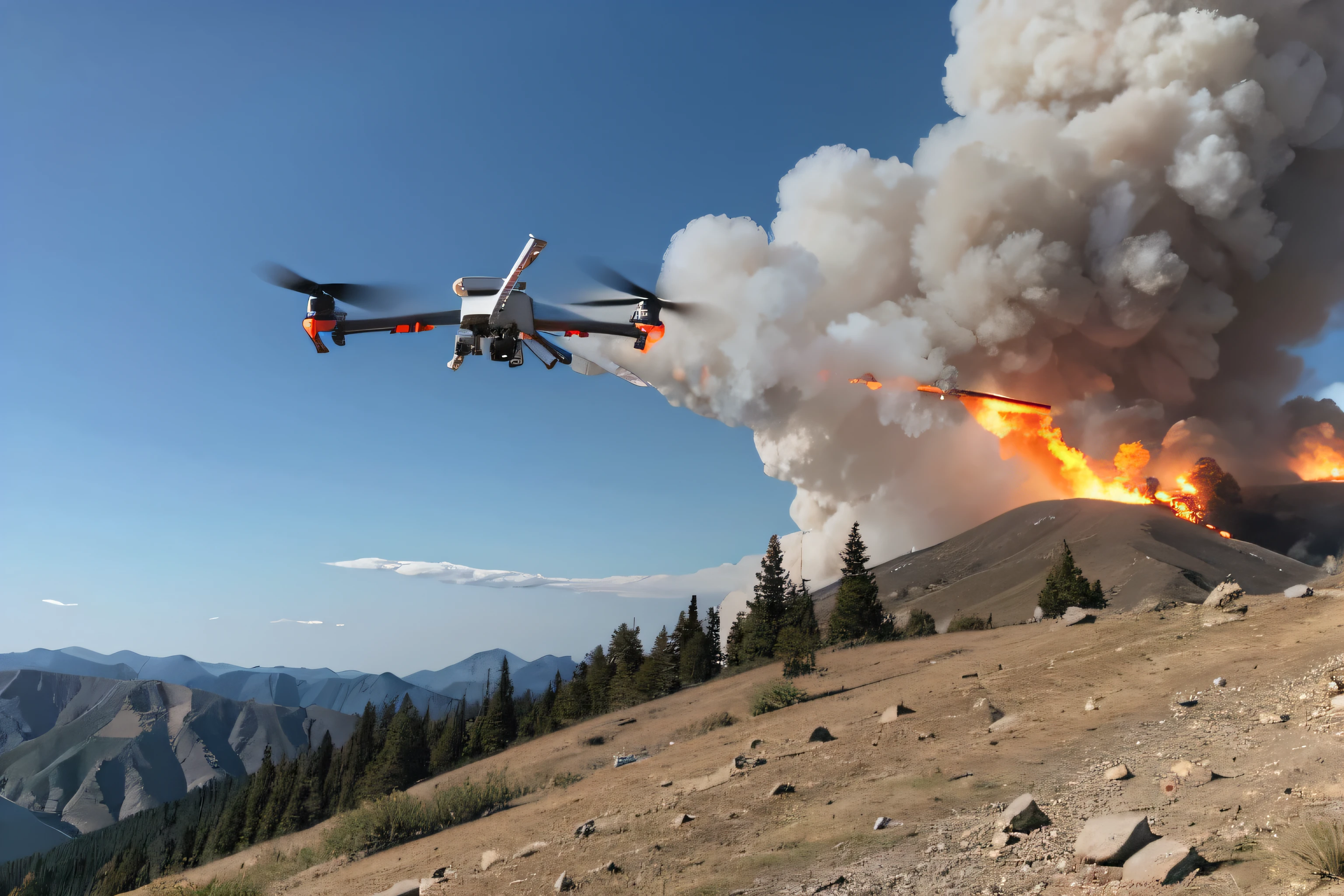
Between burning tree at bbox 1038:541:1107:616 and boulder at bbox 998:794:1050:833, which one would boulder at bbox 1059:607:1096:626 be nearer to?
burning tree at bbox 1038:541:1107:616

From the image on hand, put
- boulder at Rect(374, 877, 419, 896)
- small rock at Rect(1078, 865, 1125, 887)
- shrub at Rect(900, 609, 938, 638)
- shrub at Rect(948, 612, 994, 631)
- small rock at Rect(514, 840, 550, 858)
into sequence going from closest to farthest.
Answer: small rock at Rect(1078, 865, 1125, 887), boulder at Rect(374, 877, 419, 896), small rock at Rect(514, 840, 550, 858), shrub at Rect(948, 612, 994, 631), shrub at Rect(900, 609, 938, 638)

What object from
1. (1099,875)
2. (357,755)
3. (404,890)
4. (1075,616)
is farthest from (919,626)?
(357,755)

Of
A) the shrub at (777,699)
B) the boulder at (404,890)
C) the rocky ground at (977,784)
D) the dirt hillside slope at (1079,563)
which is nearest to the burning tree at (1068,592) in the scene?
the dirt hillside slope at (1079,563)

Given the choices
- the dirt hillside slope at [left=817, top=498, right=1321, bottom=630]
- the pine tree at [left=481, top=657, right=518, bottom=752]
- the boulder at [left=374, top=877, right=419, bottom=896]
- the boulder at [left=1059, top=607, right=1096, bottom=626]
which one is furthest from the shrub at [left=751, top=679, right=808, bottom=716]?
the pine tree at [left=481, top=657, right=518, bottom=752]

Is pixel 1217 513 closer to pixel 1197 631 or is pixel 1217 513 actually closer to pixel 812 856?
pixel 1197 631

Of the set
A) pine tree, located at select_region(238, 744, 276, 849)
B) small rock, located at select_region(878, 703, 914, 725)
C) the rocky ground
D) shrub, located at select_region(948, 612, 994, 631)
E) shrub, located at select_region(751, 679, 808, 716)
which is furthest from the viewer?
pine tree, located at select_region(238, 744, 276, 849)

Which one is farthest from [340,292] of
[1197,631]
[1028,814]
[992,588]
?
[992,588]
